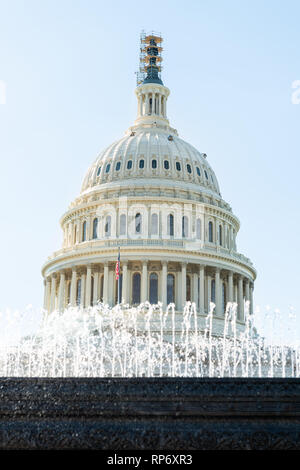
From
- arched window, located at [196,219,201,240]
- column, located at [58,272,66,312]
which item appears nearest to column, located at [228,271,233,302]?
arched window, located at [196,219,201,240]

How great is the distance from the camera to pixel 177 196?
239 ft

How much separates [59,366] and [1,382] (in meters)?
30.0

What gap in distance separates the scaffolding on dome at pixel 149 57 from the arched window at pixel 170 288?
94.3ft

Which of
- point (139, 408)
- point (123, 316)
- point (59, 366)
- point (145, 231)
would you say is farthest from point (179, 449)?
point (145, 231)

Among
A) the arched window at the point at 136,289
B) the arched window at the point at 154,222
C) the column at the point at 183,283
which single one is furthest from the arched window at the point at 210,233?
the arched window at the point at 136,289

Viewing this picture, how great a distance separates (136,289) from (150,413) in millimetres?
53844

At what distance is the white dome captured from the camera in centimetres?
7469

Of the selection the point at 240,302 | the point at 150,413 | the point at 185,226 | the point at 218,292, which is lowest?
the point at 150,413

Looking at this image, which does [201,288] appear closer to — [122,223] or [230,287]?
[230,287]

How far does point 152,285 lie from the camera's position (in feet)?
227

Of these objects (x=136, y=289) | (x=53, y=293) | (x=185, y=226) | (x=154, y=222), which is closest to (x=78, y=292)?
(x=53, y=293)
